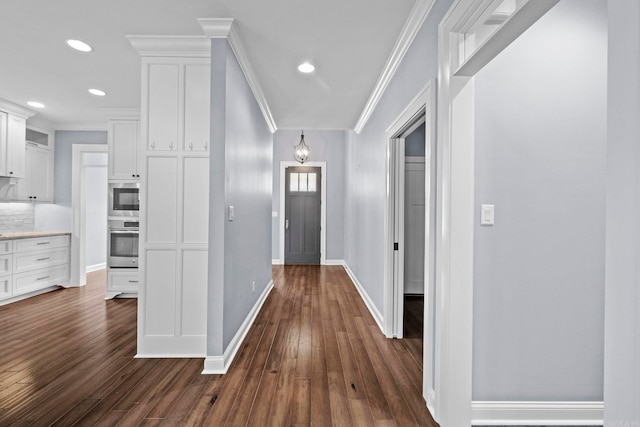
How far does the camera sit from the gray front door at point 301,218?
698 centimetres

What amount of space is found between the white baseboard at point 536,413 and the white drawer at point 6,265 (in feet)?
17.9

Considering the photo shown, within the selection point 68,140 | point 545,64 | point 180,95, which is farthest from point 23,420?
point 68,140

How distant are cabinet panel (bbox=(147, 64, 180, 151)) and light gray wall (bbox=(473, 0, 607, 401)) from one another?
7.45 feet

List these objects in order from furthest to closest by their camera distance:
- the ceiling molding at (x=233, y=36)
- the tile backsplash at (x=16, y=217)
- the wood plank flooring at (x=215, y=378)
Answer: the tile backsplash at (x=16, y=217)
the ceiling molding at (x=233, y=36)
the wood plank flooring at (x=215, y=378)

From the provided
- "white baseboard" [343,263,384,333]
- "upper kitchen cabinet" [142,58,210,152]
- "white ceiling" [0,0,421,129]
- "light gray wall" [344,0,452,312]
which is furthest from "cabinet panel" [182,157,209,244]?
"white baseboard" [343,263,384,333]

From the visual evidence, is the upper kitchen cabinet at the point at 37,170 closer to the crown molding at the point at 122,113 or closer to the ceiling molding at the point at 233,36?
the crown molding at the point at 122,113

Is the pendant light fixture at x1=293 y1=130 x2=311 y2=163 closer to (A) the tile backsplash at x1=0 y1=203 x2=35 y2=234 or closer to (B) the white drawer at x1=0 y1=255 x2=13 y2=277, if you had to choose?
(A) the tile backsplash at x1=0 y1=203 x2=35 y2=234

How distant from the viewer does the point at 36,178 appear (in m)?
4.72

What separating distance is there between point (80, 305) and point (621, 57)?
5279mm

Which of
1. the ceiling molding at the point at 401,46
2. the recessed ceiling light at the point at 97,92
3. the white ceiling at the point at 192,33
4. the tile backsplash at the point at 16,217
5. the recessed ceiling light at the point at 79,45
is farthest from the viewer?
the tile backsplash at the point at 16,217

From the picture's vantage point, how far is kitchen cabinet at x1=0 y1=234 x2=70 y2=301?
402 cm

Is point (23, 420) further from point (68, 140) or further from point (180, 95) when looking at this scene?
point (68, 140)

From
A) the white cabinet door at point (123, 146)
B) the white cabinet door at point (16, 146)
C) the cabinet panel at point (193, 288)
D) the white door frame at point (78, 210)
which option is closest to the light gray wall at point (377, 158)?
the cabinet panel at point (193, 288)

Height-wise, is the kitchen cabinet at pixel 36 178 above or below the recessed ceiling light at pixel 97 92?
below
